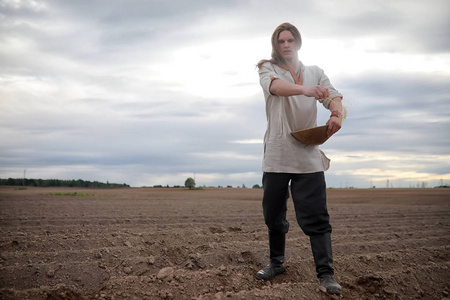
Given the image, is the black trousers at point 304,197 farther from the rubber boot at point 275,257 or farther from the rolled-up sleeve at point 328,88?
the rolled-up sleeve at point 328,88

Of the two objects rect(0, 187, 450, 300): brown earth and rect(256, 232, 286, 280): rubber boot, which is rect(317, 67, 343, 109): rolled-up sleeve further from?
rect(0, 187, 450, 300): brown earth

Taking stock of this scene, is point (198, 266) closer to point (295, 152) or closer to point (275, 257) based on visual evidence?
point (275, 257)

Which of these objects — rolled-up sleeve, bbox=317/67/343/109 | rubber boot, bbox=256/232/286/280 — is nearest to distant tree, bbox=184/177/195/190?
rubber boot, bbox=256/232/286/280

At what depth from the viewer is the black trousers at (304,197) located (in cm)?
322

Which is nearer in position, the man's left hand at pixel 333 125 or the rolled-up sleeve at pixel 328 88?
the man's left hand at pixel 333 125

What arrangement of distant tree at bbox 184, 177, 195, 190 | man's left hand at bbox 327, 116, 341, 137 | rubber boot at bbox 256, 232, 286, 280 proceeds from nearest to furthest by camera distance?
1. man's left hand at bbox 327, 116, 341, 137
2. rubber boot at bbox 256, 232, 286, 280
3. distant tree at bbox 184, 177, 195, 190

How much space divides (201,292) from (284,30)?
91.6 inches

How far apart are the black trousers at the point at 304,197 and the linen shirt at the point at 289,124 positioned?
0.08 meters

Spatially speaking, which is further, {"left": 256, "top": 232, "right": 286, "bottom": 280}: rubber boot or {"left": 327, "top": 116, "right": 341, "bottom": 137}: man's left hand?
{"left": 256, "top": 232, "right": 286, "bottom": 280}: rubber boot

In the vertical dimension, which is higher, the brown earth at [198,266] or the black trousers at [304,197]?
the black trousers at [304,197]

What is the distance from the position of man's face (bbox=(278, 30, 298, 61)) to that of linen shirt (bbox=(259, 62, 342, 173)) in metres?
0.13

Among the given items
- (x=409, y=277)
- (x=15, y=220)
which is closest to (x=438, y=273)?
(x=409, y=277)

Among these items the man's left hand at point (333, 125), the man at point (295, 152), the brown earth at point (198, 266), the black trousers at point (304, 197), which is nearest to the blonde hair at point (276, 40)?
the man at point (295, 152)

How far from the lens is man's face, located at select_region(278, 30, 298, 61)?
329 centimetres
